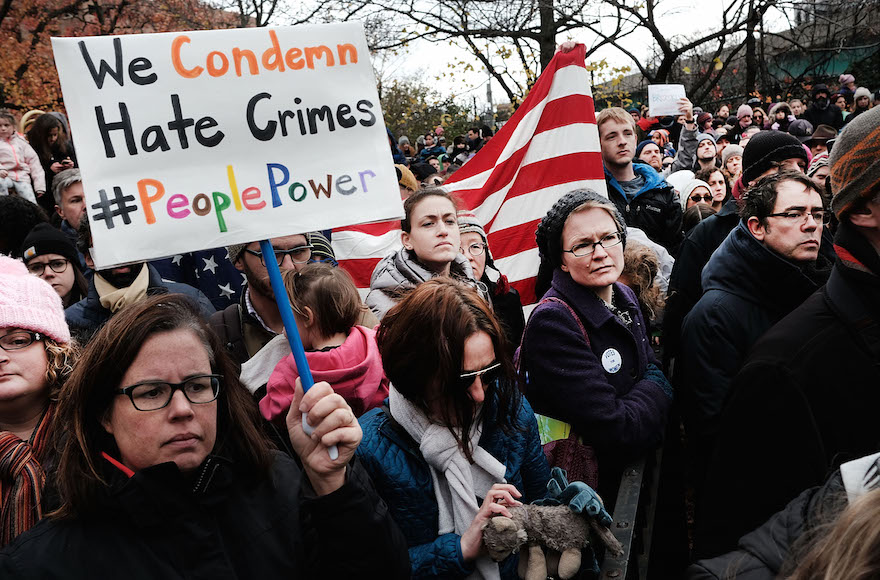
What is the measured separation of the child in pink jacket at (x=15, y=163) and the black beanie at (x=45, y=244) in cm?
459

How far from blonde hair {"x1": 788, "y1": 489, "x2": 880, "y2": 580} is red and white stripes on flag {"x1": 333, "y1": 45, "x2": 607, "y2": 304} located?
3.50 meters

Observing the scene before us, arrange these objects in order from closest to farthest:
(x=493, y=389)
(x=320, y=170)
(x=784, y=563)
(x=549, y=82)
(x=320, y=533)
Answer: (x=784, y=563)
(x=320, y=533)
(x=320, y=170)
(x=493, y=389)
(x=549, y=82)

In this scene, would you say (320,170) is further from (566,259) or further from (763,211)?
(763,211)

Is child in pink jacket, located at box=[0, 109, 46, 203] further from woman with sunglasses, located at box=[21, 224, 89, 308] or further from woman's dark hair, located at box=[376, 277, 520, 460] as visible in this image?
woman's dark hair, located at box=[376, 277, 520, 460]

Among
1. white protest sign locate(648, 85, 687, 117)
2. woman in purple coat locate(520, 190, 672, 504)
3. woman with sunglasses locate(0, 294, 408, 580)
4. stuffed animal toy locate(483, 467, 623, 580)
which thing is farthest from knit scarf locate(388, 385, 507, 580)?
A: white protest sign locate(648, 85, 687, 117)

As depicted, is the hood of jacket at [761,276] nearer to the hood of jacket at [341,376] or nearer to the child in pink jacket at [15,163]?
the hood of jacket at [341,376]

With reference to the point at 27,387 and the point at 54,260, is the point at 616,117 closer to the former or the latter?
the point at 54,260

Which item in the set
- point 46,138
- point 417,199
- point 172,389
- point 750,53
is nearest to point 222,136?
point 172,389

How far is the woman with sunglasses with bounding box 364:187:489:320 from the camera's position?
355 centimetres

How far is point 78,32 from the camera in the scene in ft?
65.4

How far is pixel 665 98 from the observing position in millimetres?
10398

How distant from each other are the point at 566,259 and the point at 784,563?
173 centimetres

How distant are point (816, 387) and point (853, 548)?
1020 mm

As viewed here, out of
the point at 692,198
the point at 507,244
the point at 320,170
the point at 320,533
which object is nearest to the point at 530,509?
the point at 320,533
